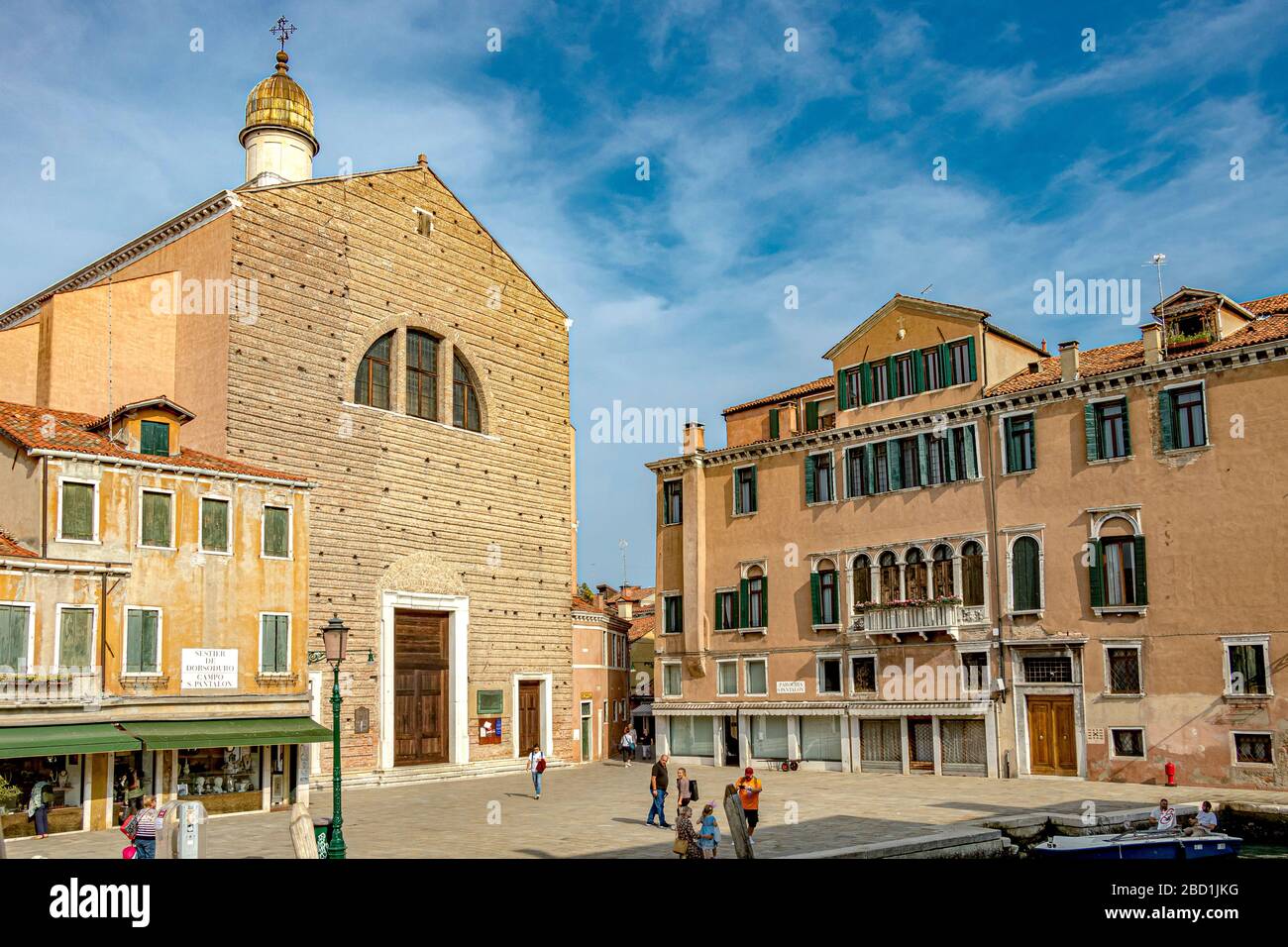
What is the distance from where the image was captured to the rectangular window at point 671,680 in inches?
1556

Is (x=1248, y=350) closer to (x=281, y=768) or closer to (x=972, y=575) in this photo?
(x=972, y=575)

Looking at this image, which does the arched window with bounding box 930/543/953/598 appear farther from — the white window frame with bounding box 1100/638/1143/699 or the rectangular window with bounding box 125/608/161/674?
the rectangular window with bounding box 125/608/161/674

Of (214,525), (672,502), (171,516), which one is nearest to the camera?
(171,516)

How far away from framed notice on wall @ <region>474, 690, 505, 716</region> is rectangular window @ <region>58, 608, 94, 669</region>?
14374mm

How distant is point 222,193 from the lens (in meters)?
31.1

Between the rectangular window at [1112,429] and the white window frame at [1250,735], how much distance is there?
711cm

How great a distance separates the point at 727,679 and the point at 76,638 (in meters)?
20.9

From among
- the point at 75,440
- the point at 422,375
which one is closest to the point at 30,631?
the point at 75,440

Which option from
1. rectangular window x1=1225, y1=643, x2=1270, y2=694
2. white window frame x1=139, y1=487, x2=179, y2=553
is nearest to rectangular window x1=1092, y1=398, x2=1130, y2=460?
rectangular window x1=1225, y1=643, x2=1270, y2=694

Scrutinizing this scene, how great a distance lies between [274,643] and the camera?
2656cm

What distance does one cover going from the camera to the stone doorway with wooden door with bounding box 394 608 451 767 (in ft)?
110

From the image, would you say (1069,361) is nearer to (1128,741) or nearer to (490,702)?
(1128,741)

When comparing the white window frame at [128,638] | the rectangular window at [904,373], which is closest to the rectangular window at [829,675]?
the rectangular window at [904,373]
